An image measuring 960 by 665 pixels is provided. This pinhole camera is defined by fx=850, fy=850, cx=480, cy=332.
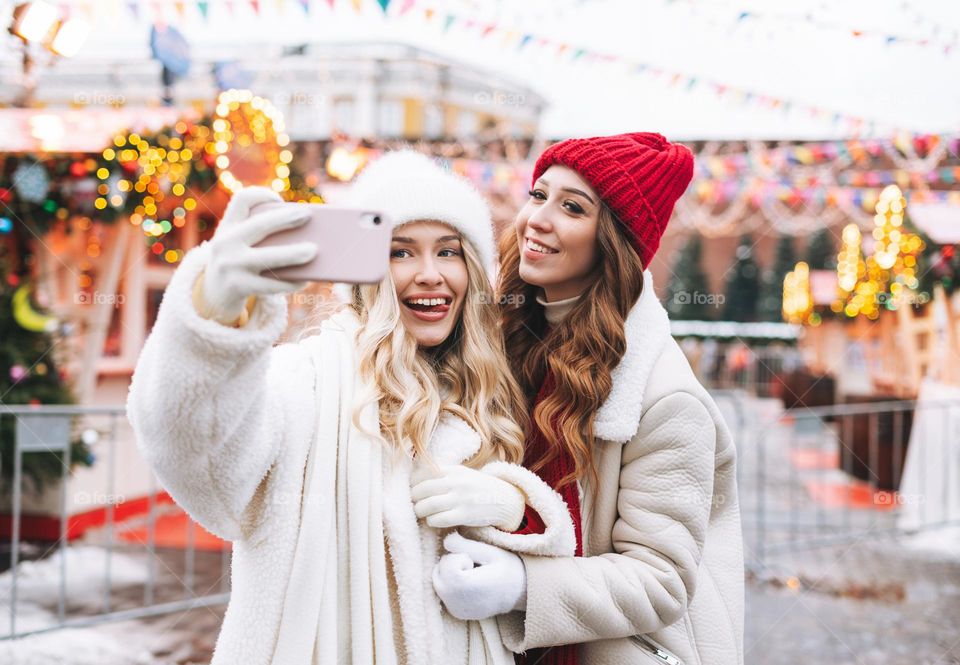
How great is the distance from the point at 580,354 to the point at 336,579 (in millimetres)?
799

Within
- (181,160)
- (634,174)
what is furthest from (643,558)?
(181,160)

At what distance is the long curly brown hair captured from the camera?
1.99 m

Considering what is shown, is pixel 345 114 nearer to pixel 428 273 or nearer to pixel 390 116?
pixel 390 116

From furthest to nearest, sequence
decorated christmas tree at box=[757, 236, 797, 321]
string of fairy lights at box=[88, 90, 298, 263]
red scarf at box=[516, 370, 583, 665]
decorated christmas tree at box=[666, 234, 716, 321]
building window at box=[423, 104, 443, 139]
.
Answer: decorated christmas tree at box=[757, 236, 797, 321]
decorated christmas tree at box=[666, 234, 716, 321]
building window at box=[423, 104, 443, 139]
string of fairy lights at box=[88, 90, 298, 263]
red scarf at box=[516, 370, 583, 665]

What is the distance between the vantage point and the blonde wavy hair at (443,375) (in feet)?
6.02

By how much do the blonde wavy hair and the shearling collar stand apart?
22 centimetres

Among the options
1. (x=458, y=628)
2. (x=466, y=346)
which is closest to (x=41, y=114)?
(x=466, y=346)

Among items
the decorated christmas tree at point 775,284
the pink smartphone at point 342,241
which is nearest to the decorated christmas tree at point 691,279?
the decorated christmas tree at point 775,284

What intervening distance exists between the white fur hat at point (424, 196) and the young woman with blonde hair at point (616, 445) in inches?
6.1

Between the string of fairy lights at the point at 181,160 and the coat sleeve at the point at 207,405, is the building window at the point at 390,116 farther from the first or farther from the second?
the coat sleeve at the point at 207,405

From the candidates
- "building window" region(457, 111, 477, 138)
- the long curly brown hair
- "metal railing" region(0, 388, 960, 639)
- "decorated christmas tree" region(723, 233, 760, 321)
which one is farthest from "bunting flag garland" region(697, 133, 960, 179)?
"building window" region(457, 111, 477, 138)

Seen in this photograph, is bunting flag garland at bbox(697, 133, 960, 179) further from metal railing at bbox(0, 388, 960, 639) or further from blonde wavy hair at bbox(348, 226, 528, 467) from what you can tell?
blonde wavy hair at bbox(348, 226, 528, 467)

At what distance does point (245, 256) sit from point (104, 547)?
5.91m

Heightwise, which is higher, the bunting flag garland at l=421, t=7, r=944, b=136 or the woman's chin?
the bunting flag garland at l=421, t=7, r=944, b=136
